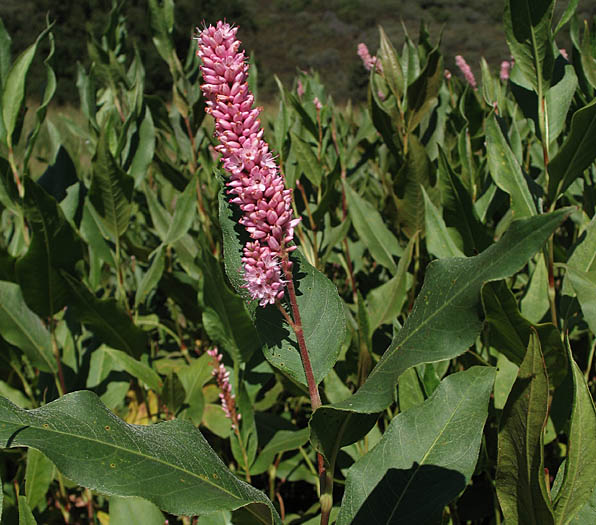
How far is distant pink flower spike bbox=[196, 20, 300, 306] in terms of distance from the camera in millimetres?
980

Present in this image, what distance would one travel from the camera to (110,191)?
2.40 m

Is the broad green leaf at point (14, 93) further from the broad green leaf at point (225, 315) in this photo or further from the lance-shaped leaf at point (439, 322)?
the lance-shaped leaf at point (439, 322)

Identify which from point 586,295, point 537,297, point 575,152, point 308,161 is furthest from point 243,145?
point 308,161

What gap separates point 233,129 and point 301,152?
166 centimetres

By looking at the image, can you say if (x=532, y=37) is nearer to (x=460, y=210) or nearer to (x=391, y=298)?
(x=460, y=210)

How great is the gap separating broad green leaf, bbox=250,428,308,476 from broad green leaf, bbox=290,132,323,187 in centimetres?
121

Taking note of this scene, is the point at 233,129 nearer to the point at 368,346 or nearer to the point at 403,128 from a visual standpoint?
the point at 368,346

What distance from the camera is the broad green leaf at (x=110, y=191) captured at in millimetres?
2299

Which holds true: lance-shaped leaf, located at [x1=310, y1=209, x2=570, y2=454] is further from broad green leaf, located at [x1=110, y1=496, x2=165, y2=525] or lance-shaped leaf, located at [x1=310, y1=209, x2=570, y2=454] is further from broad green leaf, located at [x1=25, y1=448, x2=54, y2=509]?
broad green leaf, located at [x1=25, y1=448, x2=54, y2=509]

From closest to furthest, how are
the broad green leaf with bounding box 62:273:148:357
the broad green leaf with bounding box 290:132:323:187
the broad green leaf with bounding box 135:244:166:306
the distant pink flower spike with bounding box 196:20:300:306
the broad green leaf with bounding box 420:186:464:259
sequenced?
the distant pink flower spike with bounding box 196:20:300:306 < the broad green leaf with bounding box 420:186:464:259 < the broad green leaf with bounding box 62:273:148:357 < the broad green leaf with bounding box 135:244:166:306 < the broad green leaf with bounding box 290:132:323:187

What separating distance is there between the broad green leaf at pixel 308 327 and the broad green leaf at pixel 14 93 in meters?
1.63

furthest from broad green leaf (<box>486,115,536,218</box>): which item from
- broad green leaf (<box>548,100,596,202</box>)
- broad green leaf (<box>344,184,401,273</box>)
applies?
broad green leaf (<box>344,184,401,273</box>)

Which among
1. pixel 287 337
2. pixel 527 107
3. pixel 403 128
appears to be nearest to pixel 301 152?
pixel 403 128

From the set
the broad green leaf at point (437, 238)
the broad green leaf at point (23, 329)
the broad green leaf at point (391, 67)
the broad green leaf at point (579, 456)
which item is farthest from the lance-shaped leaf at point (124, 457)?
the broad green leaf at point (391, 67)
